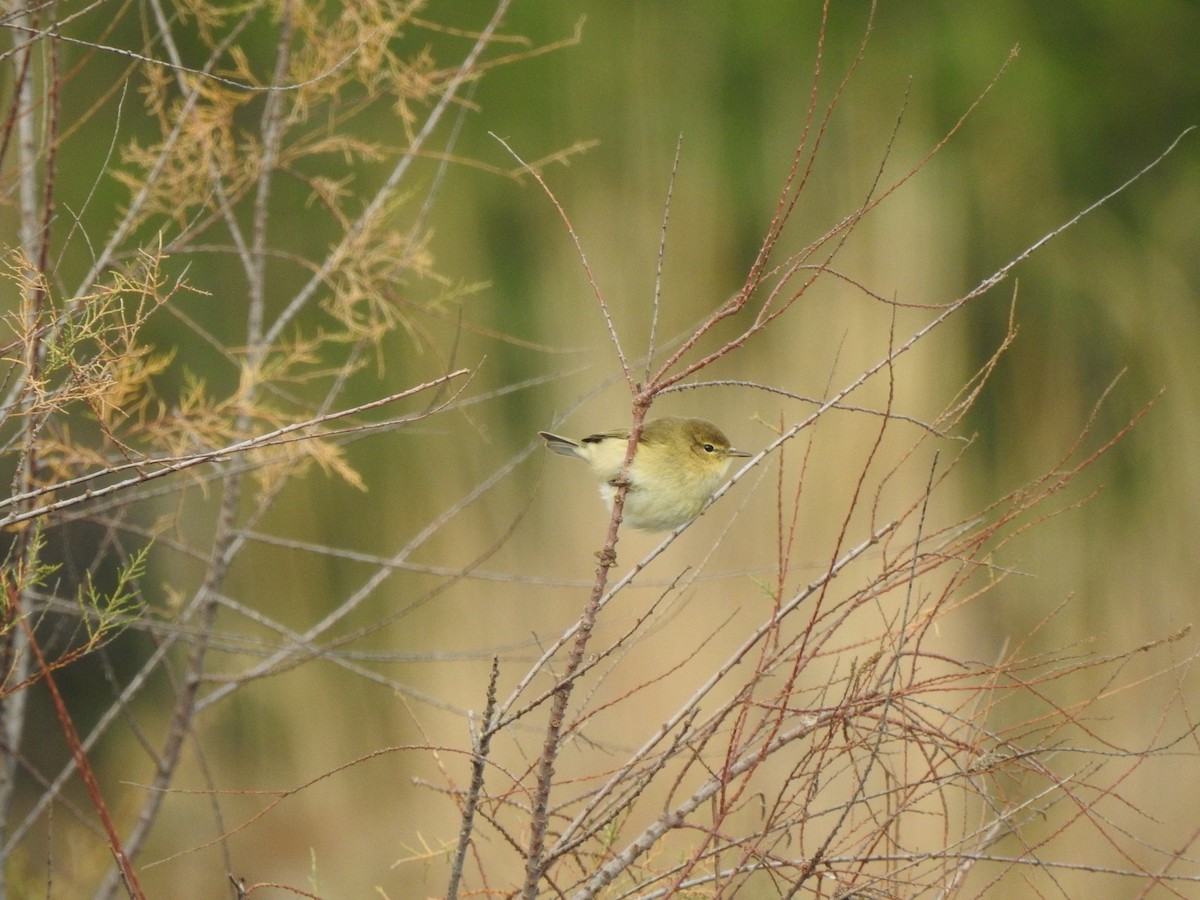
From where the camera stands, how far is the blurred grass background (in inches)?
229

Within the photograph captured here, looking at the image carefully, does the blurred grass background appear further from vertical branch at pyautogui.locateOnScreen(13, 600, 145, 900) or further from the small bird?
vertical branch at pyautogui.locateOnScreen(13, 600, 145, 900)

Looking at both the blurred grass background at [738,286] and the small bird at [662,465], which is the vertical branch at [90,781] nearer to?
the small bird at [662,465]

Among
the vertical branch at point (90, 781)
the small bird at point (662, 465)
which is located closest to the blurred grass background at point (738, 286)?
the small bird at point (662, 465)

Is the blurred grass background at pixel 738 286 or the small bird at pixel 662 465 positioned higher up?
the blurred grass background at pixel 738 286

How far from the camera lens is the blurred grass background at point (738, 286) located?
5820 mm

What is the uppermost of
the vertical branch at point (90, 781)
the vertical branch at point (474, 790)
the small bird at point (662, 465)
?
the small bird at point (662, 465)

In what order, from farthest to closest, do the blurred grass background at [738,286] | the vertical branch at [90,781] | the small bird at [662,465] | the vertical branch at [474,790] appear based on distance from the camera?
the blurred grass background at [738,286]
the small bird at [662,465]
the vertical branch at [474,790]
the vertical branch at [90,781]

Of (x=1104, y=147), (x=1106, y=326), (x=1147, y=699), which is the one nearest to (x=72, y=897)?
(x=1147, y=699)

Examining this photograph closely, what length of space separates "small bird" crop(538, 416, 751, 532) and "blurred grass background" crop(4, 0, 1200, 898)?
1.79 metres

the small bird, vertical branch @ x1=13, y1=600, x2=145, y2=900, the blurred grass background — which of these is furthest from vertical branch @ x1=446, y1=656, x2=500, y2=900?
the blurred grass background

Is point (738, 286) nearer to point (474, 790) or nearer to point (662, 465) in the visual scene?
point (662, 465)

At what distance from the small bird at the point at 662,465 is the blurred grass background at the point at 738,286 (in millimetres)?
1786

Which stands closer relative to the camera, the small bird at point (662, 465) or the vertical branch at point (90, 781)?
the vertical branch at point (90, 781)

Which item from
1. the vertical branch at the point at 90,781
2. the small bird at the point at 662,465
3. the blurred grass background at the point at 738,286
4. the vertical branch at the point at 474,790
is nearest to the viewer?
the vertical branch at the point at 90,781
